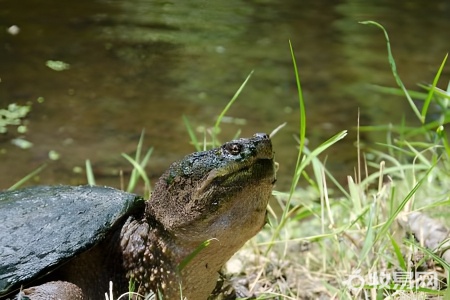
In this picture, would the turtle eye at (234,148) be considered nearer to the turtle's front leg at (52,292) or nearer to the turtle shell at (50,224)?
the turtle shell at (50,224)

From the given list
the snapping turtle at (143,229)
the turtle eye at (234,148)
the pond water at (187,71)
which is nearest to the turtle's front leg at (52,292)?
the snapping turtle at (143,229)

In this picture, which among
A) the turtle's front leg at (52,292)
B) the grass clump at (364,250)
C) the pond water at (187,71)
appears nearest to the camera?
the turtle's front leg at (52,292)

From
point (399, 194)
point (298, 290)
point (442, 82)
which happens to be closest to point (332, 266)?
point (298, 290)

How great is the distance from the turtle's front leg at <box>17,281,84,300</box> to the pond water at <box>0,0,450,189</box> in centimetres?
101

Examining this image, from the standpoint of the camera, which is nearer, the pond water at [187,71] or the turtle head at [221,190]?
the turtle head at [221,190]

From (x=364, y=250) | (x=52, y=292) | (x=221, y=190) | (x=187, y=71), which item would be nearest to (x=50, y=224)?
(x=52, y=292)

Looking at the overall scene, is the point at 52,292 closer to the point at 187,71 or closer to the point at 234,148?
the point at 234,148

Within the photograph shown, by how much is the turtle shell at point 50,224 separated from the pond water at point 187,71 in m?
0.75

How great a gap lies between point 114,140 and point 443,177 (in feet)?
7.51

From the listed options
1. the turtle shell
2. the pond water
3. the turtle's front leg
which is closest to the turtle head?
the turtle shell

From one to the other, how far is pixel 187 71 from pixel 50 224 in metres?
2.34

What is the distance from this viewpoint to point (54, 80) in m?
3.05

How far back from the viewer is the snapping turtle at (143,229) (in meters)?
1.40

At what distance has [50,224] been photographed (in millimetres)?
1469
